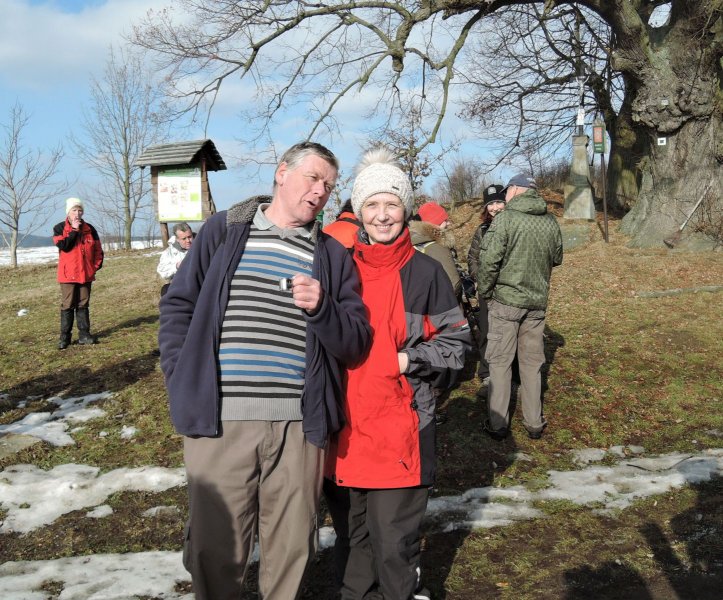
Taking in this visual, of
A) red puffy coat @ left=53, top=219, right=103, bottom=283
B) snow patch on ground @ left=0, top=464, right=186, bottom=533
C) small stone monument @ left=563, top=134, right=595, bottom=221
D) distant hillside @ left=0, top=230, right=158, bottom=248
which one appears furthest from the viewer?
distant hillside @ left=0, top=230, right=158, bottom=248

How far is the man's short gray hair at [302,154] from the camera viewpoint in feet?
7.98

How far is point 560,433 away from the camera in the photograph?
5371 millimetres

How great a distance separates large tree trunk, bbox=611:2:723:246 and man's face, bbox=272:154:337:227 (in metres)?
10.8

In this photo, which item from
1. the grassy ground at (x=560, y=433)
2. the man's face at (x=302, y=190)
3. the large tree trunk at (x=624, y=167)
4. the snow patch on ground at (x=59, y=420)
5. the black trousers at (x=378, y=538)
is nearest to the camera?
the man's face at (x=302, y=190)

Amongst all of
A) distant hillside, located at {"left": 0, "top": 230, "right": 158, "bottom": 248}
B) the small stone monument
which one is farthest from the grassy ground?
distant hillside, located at {"left": 0, "top": 230, "right": 158, "bottom": 248}

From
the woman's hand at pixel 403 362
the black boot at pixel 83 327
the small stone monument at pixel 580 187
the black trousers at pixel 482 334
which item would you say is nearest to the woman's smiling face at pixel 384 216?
the woman's hand at pixel 403 362

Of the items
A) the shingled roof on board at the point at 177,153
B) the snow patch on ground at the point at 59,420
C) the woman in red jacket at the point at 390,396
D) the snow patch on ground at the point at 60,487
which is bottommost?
the snow patch on ground at the point at 60,487

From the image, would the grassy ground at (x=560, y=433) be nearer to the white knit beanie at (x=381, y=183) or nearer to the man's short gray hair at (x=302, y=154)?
the white knit beanie at (x=381, y=183)

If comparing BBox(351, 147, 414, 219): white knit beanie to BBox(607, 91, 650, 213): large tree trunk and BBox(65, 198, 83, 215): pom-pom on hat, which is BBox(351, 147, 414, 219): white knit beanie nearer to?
BBox(65, 198, 83, 215): pom-pom on hat

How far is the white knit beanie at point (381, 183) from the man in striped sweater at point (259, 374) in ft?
0.87

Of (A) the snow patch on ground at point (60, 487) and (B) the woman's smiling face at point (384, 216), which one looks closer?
(B) the woman's smiling face at point (384, 216)

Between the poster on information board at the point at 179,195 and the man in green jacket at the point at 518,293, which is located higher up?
the poster on information board at the point at 179,195

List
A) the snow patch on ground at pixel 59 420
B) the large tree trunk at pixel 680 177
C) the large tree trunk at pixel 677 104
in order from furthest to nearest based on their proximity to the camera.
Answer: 1. the large tree trunk at pixel 680 177
2. the large tree trunk at pixel 677 104
3. the snow patch on ground at pixel 59 420

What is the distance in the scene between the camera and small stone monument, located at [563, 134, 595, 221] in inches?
616
